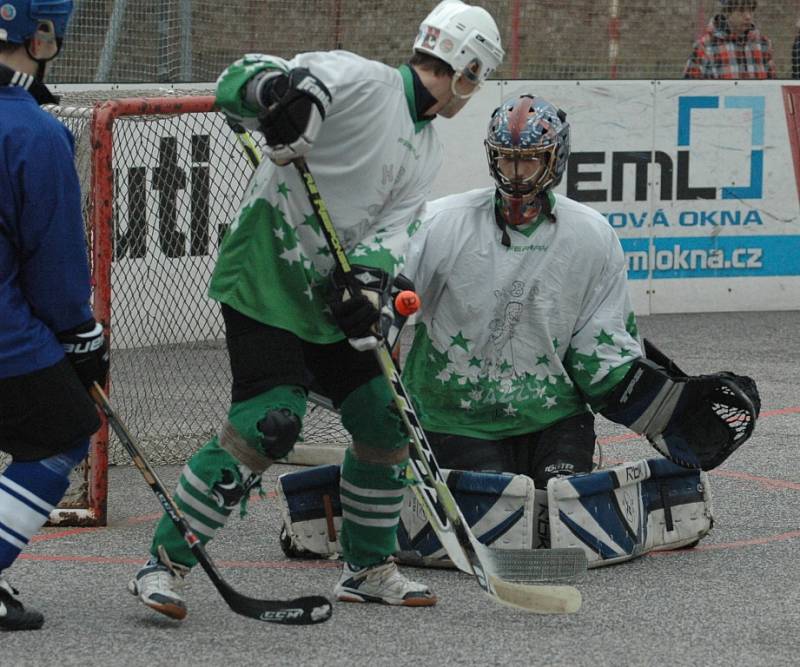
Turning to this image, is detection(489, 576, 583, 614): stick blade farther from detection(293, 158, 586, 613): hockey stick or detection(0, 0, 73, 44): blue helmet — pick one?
detection(0, 0, 73, 44): blue helmet

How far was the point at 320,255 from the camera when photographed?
13.0 feet

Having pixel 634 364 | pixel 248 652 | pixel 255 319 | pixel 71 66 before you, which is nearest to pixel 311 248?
pixel 255 319

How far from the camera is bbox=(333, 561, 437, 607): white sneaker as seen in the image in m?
4.11

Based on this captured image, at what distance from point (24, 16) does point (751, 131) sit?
23.8 feet

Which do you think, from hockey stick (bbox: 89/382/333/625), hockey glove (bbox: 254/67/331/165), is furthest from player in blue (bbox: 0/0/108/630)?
hockey glove (bbox: 254/67/331/165)

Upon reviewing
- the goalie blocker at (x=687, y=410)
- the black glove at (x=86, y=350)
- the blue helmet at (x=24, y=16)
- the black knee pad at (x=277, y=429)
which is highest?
the blue helmet at (x=24, y=16)

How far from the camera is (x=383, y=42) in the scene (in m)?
10.5

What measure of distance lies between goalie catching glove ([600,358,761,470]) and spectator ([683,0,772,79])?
5751 millimetres

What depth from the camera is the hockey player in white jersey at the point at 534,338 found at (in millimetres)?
4812

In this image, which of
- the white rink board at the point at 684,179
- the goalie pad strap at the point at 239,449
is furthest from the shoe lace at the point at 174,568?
the white rink board at the point at 684,179

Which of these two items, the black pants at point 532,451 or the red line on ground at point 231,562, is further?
the black pants at point 532,451

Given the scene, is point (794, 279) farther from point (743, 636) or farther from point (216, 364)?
point (743, 636)

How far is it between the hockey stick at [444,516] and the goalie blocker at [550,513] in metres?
0.26

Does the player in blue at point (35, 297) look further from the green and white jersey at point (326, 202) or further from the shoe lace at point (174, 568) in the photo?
the green and white jersey at point (326, 202)
